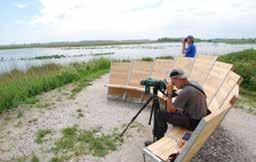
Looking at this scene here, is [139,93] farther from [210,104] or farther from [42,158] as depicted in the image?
[42,158]

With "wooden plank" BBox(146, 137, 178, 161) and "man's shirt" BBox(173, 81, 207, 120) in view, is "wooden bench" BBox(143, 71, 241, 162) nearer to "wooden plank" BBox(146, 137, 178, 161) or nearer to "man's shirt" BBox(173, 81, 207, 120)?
"wooden plank" BBox(146, 137, 178, 161)

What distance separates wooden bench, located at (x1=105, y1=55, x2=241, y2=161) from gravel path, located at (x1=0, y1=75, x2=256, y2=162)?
517 millimetres

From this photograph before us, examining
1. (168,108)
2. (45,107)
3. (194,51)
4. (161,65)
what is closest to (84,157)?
(168,108)

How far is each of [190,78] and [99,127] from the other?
2359 millimetres

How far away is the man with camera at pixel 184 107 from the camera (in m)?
3.02

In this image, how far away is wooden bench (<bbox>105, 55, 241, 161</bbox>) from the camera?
7.54ft

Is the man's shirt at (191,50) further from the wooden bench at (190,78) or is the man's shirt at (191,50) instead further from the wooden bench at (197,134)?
the wooden bench at (197,134)

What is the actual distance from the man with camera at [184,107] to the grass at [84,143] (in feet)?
2.80

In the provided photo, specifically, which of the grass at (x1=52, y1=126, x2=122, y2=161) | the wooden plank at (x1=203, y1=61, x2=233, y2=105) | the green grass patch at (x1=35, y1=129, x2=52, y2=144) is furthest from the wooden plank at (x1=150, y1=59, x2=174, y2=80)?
the green grass patch at (x1=35, y1=129, x2=52, y2=144)

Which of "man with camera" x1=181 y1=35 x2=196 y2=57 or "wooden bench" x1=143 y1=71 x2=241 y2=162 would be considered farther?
"man with camera" x1=181 y1=35 x2=196 y2=57

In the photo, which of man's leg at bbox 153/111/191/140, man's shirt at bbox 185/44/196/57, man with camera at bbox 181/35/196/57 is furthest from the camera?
man's shirt at bbox 185/44/196/57

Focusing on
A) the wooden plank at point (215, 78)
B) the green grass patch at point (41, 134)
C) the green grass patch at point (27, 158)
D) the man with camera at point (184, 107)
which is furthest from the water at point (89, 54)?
the man with camera at point (184, 107)

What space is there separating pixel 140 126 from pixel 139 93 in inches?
69.0

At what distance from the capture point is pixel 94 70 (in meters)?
12.0
